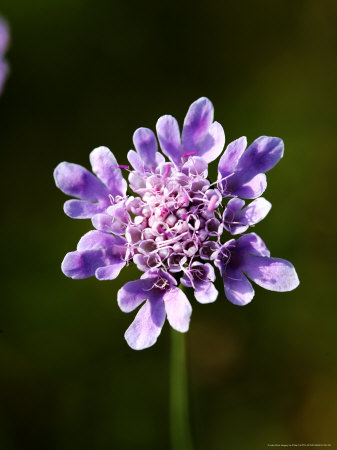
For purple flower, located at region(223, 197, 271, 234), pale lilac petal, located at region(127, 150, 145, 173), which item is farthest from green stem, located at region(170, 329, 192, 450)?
pale lilac petal, located at region(127, 150, 145, 173)

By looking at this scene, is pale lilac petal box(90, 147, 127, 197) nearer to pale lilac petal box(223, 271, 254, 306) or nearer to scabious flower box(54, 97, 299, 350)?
scabious flower box(54, 97, 299, 350)

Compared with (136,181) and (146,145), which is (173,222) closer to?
(136,181)

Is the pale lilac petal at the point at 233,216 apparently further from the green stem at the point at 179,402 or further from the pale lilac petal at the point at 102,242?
the green stem at the point at 179,402

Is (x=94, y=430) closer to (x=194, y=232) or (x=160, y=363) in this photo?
(x=160, y=363)

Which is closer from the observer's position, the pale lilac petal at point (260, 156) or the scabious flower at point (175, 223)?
the scabious flower at point (175, 223)
